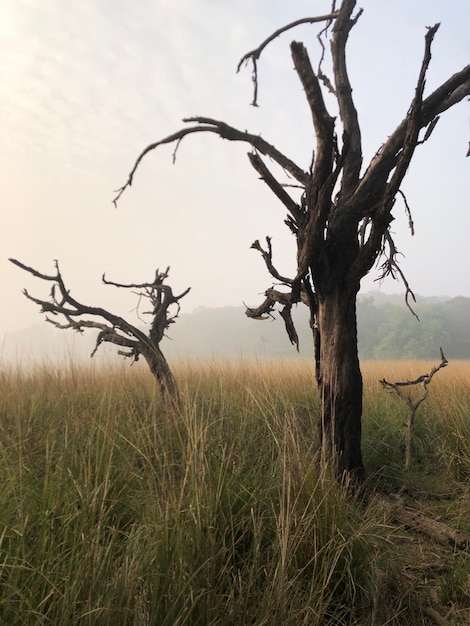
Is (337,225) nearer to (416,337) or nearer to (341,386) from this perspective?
(341,386)

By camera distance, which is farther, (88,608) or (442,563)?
(442,563)

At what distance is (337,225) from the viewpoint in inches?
153

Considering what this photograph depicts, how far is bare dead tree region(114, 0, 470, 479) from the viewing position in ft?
11.4

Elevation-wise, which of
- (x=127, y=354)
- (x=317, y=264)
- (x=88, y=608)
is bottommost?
(x=88, y=608)

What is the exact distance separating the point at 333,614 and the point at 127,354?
468cm

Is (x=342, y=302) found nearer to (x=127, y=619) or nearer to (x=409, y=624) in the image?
(x=409, y=624)

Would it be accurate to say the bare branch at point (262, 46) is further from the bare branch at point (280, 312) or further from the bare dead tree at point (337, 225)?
the bare branch at point (280, 312)

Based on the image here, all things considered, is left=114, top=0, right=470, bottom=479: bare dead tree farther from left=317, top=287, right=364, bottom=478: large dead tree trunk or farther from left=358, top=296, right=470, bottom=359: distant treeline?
left=358, top=296, right=470, bottom=359: distant treeline

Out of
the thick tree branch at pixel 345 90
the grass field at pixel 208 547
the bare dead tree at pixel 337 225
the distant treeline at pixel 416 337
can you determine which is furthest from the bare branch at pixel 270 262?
the distant treeline at pixel 416 337

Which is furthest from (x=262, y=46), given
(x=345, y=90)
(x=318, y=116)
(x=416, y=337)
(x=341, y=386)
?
(x=416, y=337)

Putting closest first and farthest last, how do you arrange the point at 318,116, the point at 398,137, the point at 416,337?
1. the point at 318,116
2. the point at 398,137
3. the point at 416,337

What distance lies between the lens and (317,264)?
12.6 feet

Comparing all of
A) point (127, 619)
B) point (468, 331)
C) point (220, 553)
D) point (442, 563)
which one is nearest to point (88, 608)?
point (127, 619)

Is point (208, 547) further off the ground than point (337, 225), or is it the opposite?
point (337, 225)
